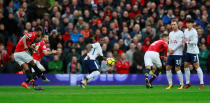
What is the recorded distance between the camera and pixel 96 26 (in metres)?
21.3

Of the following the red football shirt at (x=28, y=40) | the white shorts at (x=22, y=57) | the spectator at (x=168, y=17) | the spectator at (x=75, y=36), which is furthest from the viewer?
the spectator at (x=168, y=17)

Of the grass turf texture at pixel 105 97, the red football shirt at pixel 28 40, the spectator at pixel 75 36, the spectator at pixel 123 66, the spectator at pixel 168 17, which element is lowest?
the grass turf texture at pixel 105 97

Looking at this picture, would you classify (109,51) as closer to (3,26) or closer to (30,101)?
(3,26)

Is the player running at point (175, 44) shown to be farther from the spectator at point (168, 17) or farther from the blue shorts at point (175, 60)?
the spectator at point (168, 17)

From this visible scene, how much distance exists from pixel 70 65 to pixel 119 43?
9.04 feet

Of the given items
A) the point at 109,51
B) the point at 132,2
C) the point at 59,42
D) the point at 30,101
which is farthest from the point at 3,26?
the point at 30,101

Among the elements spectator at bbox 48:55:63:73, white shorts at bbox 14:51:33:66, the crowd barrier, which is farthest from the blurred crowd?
white shorts at bbox 14:51:33:66

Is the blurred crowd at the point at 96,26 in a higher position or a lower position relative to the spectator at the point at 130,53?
higher

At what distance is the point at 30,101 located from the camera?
921cm

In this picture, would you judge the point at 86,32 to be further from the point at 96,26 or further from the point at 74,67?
the point at 74,67

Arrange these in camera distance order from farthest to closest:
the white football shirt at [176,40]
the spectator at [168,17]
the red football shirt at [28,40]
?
the spectator at [168,17]
the white football shirt at [176,40]
the red football shirt at [28,40]

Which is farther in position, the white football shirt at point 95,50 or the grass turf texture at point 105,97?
the white football shirt at point 95,50

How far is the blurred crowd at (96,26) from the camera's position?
20.0 metres

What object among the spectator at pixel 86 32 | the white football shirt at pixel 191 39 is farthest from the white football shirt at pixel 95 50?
the spectator at pixel 86 32
